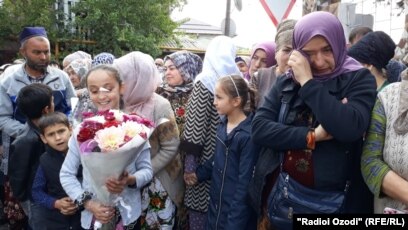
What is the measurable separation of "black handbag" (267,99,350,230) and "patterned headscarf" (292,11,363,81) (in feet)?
1.11

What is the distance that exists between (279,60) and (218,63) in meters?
0.61

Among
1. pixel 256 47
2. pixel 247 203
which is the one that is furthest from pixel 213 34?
pixel 247 203

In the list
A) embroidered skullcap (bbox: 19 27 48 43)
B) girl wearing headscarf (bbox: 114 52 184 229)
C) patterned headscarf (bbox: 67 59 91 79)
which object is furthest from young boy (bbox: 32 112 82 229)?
patterned headscarf (bbox: 67 59 91 79)

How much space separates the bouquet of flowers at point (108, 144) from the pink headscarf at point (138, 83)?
2.37ft

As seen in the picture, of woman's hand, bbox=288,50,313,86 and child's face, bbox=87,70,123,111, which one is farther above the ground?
woman's hand, bbox=288,50,313,86

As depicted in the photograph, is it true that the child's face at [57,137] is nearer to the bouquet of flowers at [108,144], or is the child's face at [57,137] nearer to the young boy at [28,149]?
the young boy at [28,149]

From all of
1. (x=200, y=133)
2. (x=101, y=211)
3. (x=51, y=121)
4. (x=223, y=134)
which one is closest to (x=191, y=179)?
(x=200, y=133)

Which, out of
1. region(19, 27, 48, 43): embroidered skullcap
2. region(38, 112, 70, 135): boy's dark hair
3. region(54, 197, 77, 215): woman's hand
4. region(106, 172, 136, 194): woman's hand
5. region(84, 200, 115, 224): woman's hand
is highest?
region(19, 27, 48, 43): embroidered skullcap

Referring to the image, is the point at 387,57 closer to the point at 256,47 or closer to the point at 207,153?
the point at 256,47

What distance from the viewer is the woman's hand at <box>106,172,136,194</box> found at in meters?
2.61

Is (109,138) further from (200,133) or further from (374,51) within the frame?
(374,51)

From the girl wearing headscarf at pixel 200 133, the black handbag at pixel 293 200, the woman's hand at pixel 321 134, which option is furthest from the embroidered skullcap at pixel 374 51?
the woman's hand at pixel 321 134

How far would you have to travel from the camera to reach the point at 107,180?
2.61m

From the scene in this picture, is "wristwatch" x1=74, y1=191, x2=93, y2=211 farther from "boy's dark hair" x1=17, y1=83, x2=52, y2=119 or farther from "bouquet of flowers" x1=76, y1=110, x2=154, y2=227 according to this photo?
"boy's dark hair" x1=17, y1=83, x2=52, y2=119
